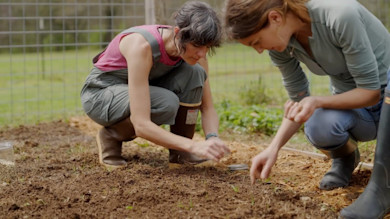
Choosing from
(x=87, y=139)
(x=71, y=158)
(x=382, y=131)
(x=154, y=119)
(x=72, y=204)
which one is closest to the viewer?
(x=382, y=131)

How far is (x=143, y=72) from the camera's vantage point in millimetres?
3178

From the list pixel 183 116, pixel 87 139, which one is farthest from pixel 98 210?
pixel 87 139

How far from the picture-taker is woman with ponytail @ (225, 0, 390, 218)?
253 cm

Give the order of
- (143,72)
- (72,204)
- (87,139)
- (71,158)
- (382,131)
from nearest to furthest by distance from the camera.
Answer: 1. (382,131)
2. (72,204)
3. (143,72)
4. (71,158)
5. (87,139)

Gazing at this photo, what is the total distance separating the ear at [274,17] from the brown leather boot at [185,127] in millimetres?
1125

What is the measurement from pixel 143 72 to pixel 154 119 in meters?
0.37

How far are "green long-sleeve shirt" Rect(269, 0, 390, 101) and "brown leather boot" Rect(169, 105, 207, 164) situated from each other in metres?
0.78

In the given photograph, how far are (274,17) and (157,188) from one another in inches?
42.4

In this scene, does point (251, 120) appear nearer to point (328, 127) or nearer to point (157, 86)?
point (157, 86)

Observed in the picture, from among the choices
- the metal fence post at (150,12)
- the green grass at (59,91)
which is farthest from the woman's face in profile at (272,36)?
the metal fence post at (150,12)

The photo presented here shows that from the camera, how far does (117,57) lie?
3521 millimetres

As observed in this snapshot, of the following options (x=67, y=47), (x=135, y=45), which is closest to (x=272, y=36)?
(x=135, y=45)

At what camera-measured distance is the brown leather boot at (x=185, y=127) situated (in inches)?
140

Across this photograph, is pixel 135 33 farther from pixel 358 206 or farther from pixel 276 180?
pixel 358 206
